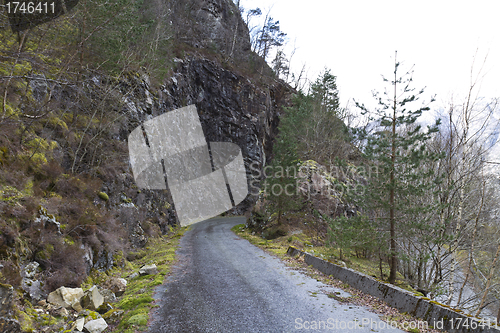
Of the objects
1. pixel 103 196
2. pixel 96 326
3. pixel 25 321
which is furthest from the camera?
pixel 103 196

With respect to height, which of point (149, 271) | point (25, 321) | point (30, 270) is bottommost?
point (149, 271)

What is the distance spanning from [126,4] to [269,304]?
1632 cm

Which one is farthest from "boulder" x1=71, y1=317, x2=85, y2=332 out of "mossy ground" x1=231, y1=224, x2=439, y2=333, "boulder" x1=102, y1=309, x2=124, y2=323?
"mossy ground" x1=231, y1=224, x2=439, y2=333

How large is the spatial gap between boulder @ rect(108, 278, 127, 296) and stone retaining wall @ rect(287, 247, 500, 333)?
7.62m

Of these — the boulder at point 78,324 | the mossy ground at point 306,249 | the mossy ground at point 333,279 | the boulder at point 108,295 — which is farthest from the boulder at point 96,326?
the mossy ground at point 306,249

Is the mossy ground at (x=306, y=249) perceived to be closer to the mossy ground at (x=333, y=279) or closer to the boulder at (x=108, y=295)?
the mossy ground at (x=333, y=279)

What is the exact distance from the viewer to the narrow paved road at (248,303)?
18.7ft

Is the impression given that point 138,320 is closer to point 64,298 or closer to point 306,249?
point 64,298

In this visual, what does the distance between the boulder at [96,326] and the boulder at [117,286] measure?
258cm

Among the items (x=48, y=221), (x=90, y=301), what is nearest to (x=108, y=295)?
(x=90, y=301)

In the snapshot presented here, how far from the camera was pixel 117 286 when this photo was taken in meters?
8.22

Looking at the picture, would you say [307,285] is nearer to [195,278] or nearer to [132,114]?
[195,278]

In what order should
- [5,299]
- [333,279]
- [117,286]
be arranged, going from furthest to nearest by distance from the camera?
1. [333,279]
2. [117,286]
3. [5,299]

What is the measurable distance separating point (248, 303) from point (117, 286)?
176 inches
